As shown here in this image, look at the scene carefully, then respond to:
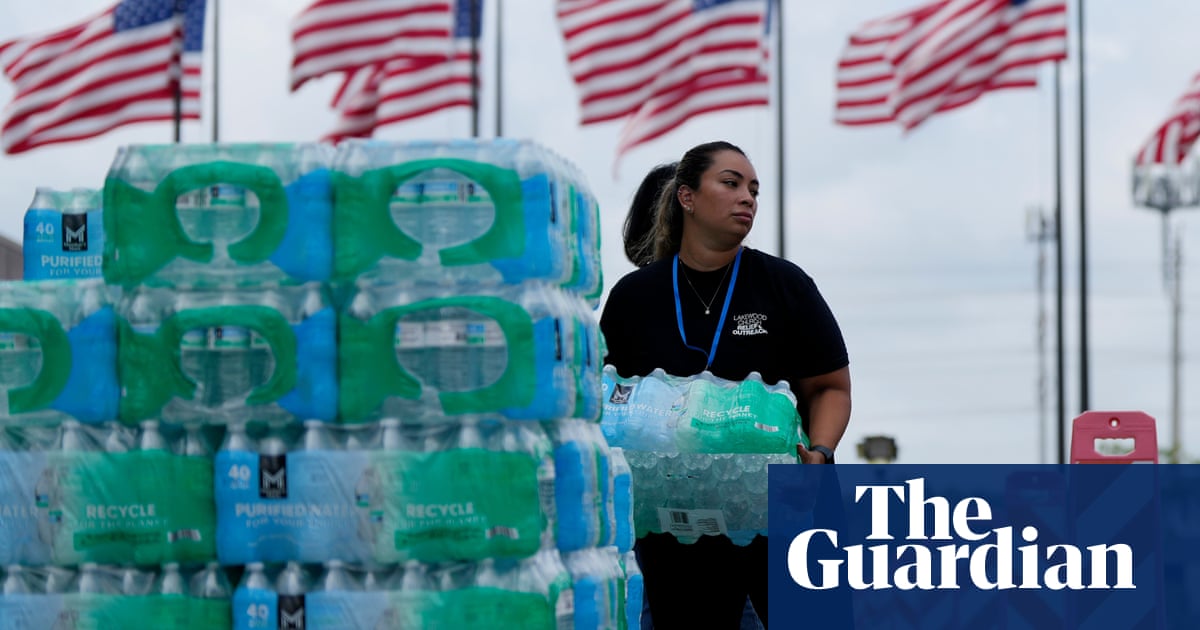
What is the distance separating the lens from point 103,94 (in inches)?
992

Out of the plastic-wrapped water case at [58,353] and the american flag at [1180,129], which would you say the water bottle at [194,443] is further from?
the american flag at [1180,129]

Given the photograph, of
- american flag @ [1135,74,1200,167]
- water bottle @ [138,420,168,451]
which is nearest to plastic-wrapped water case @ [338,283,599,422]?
water bottle @ [138,420,168,451]

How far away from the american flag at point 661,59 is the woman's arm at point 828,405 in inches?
709

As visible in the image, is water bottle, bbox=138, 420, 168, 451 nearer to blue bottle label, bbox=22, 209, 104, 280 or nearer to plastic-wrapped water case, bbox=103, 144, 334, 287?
plastic-wrapped water case, bbox=103, 144, 334, 287

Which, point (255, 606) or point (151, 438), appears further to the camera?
point (151, 438)

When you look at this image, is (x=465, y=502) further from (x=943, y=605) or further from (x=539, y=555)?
(x=943, y=605)

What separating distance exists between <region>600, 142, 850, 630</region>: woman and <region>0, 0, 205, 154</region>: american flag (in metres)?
19.2

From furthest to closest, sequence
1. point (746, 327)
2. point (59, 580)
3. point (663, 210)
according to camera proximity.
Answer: point (663, 210), point (746, 327), point (59, 580)

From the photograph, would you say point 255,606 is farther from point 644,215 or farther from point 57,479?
point 644,215

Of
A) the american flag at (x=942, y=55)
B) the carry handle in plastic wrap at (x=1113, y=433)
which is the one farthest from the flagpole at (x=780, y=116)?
the carry handle in plastic wrap at (x=1113, y=433)

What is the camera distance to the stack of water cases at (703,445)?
6.55 m

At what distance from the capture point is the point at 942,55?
85.6 feet

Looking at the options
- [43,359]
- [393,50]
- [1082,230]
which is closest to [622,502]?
[43,359]

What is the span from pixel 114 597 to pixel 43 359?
774 mm
